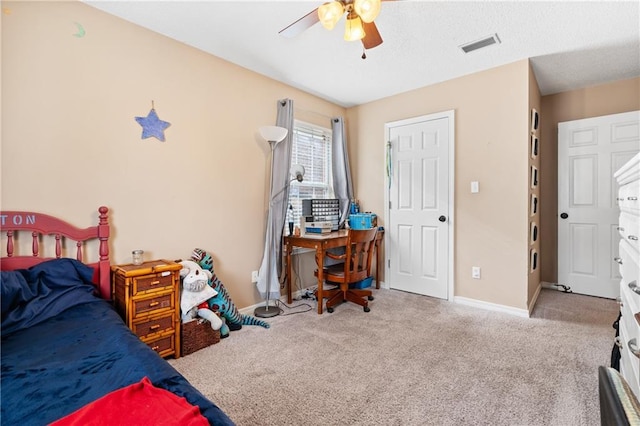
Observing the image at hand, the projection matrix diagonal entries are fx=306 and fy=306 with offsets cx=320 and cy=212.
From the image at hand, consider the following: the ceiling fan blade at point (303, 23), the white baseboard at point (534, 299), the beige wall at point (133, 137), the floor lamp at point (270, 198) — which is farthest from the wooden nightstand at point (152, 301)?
the white baseboard at point (534, 299)

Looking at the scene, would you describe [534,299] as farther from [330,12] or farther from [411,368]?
[330,12]

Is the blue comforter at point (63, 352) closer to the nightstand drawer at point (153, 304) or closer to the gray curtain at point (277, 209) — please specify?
the nightstand drawer at point (153, 304)

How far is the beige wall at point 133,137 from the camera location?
1858 mm

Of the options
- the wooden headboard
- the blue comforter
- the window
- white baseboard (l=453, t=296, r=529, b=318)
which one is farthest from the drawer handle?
the window

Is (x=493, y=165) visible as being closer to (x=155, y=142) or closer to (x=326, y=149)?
(x=326, y=149)

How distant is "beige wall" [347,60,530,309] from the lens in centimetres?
297

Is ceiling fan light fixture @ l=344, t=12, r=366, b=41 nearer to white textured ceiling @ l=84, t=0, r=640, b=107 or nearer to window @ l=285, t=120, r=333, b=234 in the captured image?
white textured ceiling @ l=84, t=0, r=640, b=107

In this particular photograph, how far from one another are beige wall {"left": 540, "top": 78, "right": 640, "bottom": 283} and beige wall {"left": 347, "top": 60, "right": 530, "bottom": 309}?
1.35m

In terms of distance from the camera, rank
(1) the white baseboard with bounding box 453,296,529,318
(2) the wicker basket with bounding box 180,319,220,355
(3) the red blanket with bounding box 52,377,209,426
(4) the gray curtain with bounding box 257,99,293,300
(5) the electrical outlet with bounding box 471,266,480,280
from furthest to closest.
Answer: (5) the electrical outlet with bounding box 471,266,480,280 < (4) the gray curtain with bounding box 257,99,293,300 < (1) the white baseboard with bounding box 453,296,529,318 < (2) the wicker basket with bounding box 180,319,220,355 < (3) the red blanket with bounding box 52,377,209,426

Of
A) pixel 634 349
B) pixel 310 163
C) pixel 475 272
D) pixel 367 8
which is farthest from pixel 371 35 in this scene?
pixel 475 272

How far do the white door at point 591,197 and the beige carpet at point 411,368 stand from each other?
77 centimetres

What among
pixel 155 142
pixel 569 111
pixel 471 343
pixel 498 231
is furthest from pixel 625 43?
pixel 155 142

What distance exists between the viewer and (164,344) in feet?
6.93

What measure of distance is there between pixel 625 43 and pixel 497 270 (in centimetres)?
225
